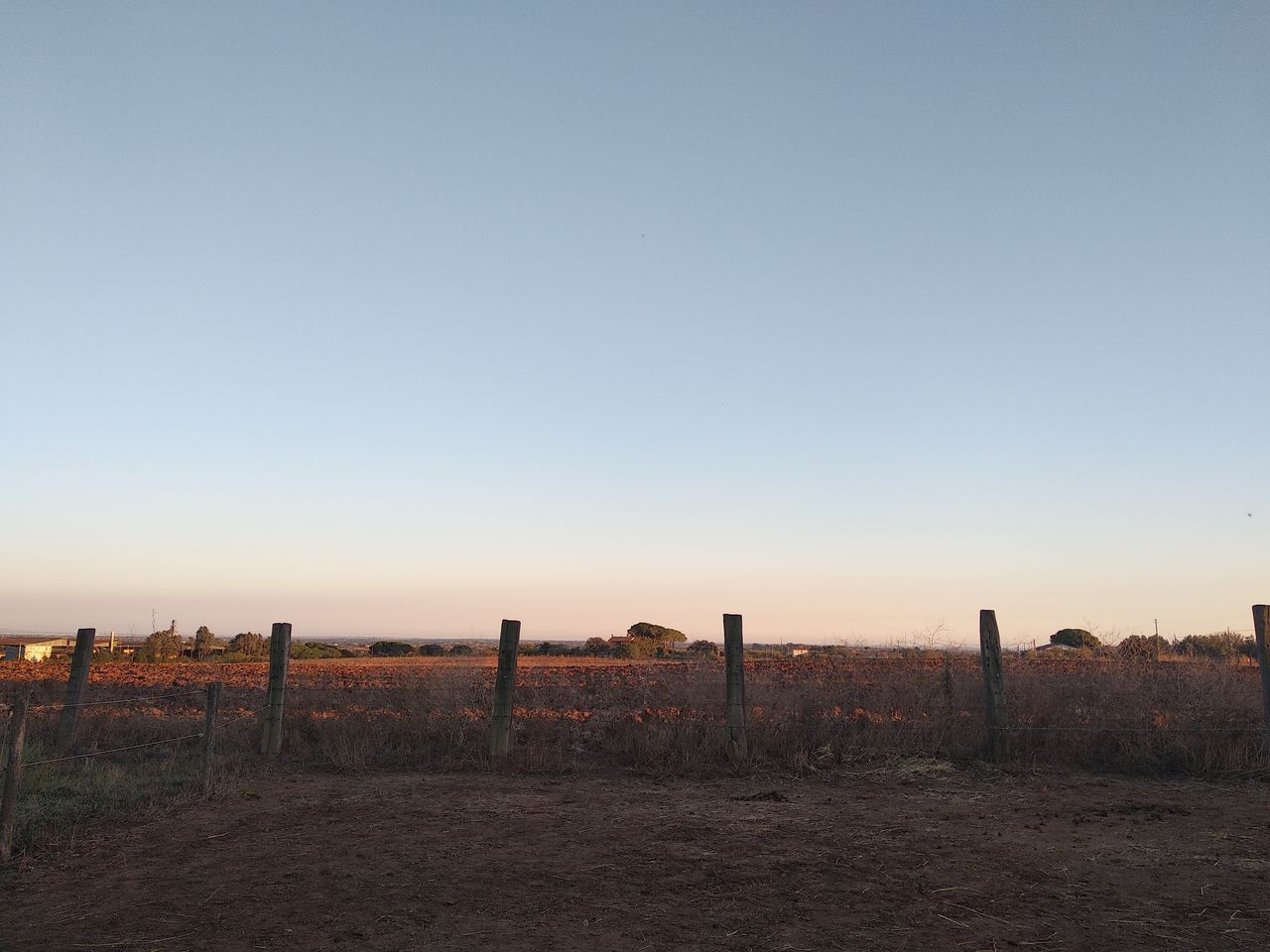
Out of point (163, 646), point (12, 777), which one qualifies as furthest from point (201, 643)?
point (12, 777)

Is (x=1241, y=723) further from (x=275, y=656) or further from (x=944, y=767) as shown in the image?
(x=275, y=656)

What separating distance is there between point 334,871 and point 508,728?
17.5ft

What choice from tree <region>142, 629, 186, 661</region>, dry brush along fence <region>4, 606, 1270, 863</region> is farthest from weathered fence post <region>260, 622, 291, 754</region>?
tree <region>142, 629, 186, 661</region>

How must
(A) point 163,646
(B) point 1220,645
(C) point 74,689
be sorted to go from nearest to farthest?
1. (C) point 74,689
2. (B) point 1220,645
3. (A) point 163,646

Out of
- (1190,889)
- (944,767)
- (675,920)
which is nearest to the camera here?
(675,920)

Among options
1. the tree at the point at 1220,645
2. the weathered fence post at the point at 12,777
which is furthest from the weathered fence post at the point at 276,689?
the tree at the point at 1220,645

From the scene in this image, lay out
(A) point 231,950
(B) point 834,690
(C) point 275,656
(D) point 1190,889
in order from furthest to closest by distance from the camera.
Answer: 1. (B) point 834,690
2. (C) point 275,656
3. (D) point 1190,889
4. (A) point 231,950

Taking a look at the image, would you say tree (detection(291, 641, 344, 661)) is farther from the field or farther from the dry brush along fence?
the dry brush along fence

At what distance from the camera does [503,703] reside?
12398 millimetres

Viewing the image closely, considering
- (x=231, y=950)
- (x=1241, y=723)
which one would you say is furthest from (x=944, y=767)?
(x=231, y=950)

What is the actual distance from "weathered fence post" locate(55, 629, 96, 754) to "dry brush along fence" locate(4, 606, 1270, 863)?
36 mm

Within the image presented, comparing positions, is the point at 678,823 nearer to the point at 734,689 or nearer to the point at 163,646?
the point at 734,689

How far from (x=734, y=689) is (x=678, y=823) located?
3551 millimetres

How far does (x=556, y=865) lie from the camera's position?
7301 millimetres
